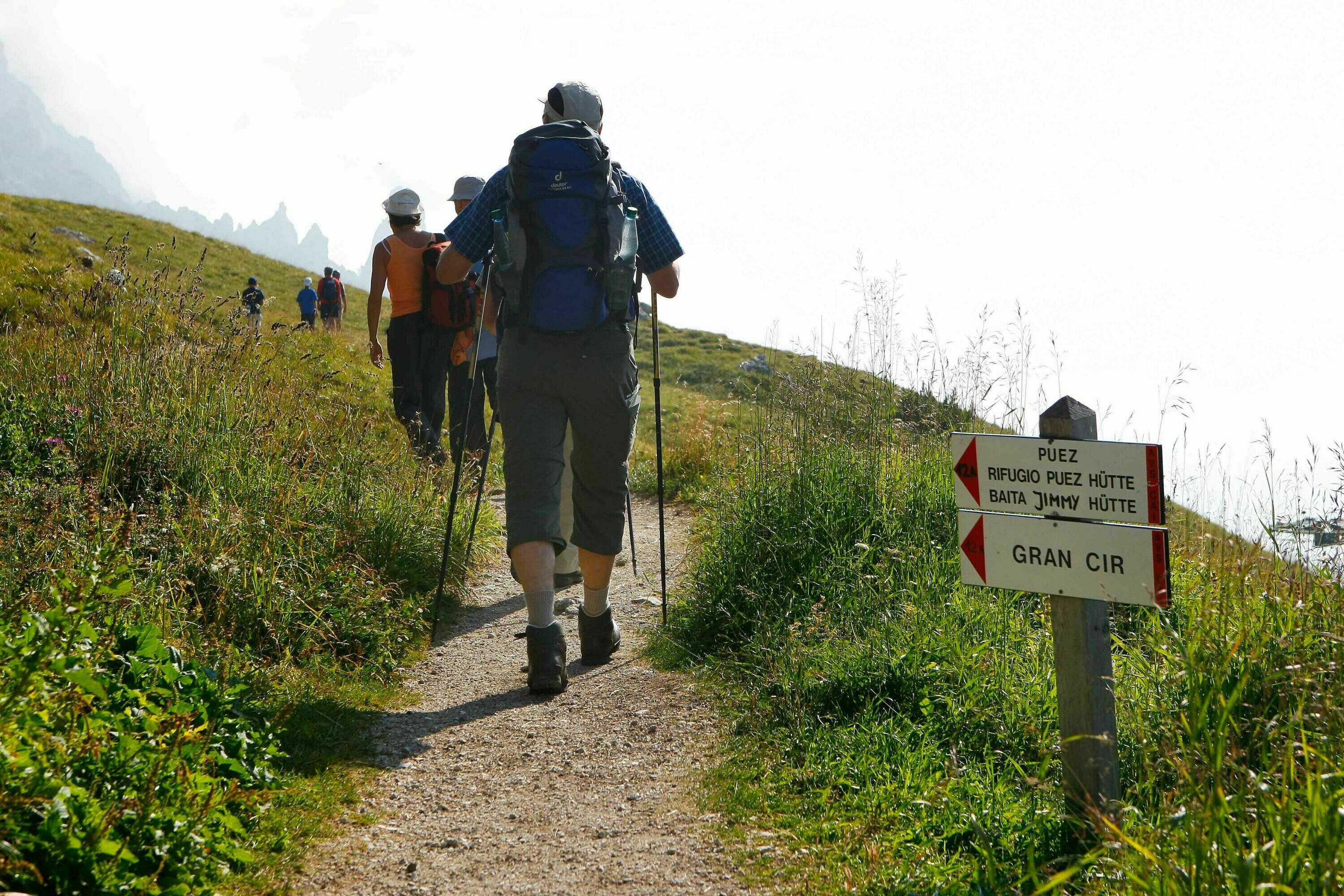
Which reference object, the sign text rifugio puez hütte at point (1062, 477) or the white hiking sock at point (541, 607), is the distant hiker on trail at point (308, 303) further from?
the sign text rifugio puez hütte at point (1062, 477)

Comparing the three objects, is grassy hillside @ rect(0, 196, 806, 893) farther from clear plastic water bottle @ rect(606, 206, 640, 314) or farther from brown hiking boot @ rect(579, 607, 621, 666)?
clear plastic water bottle @ rect(606, 206, 640, 314)

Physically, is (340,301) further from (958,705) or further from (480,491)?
(958,705)

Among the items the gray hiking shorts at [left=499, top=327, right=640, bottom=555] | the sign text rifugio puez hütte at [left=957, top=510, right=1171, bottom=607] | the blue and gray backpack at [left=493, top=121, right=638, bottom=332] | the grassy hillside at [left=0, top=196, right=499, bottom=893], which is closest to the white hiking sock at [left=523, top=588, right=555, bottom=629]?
the gray hiking shorts at [left=499, top=327, right=640, bottom=555]

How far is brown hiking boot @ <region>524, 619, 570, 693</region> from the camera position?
431 centimetres

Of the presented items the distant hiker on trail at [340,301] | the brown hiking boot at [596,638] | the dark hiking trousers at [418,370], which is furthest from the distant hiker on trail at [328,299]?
the brown hiking boot at [596,638]

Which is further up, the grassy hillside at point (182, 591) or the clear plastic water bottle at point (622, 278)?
the clear plastic water bottle at point (622, 278)

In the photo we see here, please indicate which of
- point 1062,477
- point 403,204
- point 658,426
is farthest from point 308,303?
point 1062,477

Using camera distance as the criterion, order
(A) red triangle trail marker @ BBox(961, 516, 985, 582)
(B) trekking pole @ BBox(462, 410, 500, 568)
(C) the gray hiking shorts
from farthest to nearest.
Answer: (B) trekking pole @ BBox(462, 410, 500, 568) < (C) the gray hiking shorts < (A) red triangle trail marker @ BBox(961, 516, 985, 582)

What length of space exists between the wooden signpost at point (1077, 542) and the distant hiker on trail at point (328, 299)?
24.7 m

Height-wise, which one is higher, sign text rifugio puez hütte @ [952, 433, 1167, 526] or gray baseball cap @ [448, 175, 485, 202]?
gray baseball cap @ [448, 175, 485, 202]

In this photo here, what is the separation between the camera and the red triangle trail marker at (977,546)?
9.30 feet

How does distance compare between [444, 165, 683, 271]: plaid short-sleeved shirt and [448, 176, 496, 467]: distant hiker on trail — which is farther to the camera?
[448, 176, 496, 467]: distant hiker on trail

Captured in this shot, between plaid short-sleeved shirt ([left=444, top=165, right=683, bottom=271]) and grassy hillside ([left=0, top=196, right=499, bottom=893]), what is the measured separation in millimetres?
1621

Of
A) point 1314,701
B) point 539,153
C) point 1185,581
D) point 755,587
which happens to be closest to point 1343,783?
point 1314,701
